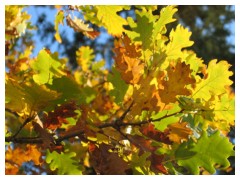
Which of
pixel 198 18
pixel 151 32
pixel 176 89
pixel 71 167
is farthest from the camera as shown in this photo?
pixel 198 18

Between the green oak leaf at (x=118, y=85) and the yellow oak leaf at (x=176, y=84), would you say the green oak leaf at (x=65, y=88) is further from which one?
the yellow oak leaf at (x=176, y=84)

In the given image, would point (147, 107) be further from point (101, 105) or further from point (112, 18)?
point (101, 105)

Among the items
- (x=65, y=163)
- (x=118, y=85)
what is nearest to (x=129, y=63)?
(x=118, y=85)

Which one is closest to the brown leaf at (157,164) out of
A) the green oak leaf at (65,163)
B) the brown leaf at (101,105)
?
the green oak leaf at (65,163)

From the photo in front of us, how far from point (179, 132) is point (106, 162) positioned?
241 millimetres

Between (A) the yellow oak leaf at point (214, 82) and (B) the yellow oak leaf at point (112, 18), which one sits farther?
(B) the yellow oak leaf at point (112, 18)

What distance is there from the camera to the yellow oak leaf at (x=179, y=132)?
1.32 meters

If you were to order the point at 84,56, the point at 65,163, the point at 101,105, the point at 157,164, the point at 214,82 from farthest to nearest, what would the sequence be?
the point at 84,56 < the point at 101,105 < the point at 65,163 < the point at 214,82 < the point at 157,164

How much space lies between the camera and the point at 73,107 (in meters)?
1.36

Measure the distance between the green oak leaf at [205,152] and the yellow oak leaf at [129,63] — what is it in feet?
0.85

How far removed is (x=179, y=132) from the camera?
1324 mm

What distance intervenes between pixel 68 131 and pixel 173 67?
1.28 ft

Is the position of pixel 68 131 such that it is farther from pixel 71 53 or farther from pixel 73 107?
pixel 71 53
